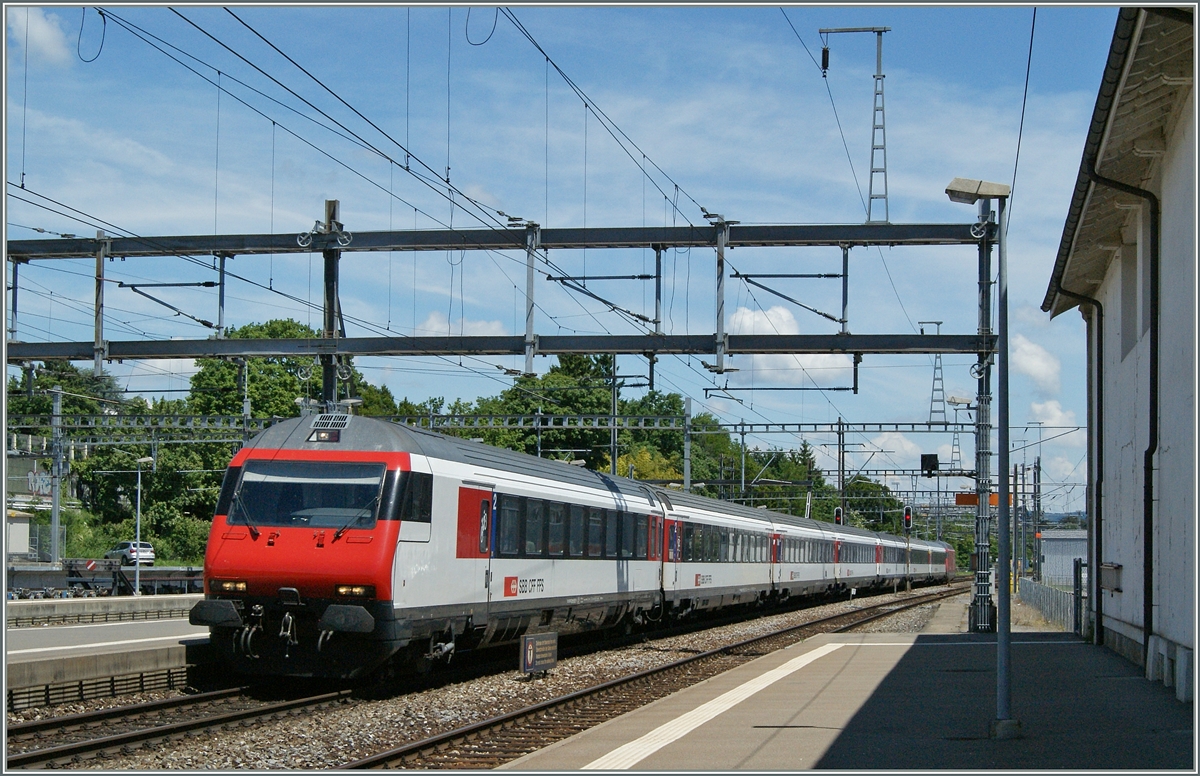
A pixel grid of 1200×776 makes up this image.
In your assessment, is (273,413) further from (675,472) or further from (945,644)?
(945,644)

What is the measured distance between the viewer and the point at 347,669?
14.3 metres

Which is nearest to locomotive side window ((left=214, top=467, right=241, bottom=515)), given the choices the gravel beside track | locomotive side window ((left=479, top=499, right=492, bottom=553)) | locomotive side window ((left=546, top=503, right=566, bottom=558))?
the gravel beside track

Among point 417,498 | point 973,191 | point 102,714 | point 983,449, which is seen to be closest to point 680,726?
point 417,498

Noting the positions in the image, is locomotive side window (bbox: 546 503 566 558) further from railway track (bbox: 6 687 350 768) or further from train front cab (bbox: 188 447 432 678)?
railway track (bbox: 6 687 350 768)

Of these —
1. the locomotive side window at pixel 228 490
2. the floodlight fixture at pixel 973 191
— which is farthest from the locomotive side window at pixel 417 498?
the floodlight fixture at pixel 973 191

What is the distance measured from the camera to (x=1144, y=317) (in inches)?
662

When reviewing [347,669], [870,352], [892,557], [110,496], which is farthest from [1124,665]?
[110,496]

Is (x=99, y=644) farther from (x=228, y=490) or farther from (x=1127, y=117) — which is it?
(x=1127, y=117)

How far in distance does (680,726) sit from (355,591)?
3919 mm

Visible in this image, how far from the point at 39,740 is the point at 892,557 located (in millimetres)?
53751

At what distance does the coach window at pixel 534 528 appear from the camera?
18.2m

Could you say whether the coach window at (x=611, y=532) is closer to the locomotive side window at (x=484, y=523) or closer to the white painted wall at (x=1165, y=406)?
the locomotive side window at (x=484, y=523)

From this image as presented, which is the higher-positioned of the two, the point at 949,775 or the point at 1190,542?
the point at 1190,542

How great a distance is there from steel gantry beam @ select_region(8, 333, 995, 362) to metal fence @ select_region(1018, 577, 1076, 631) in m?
7.80
